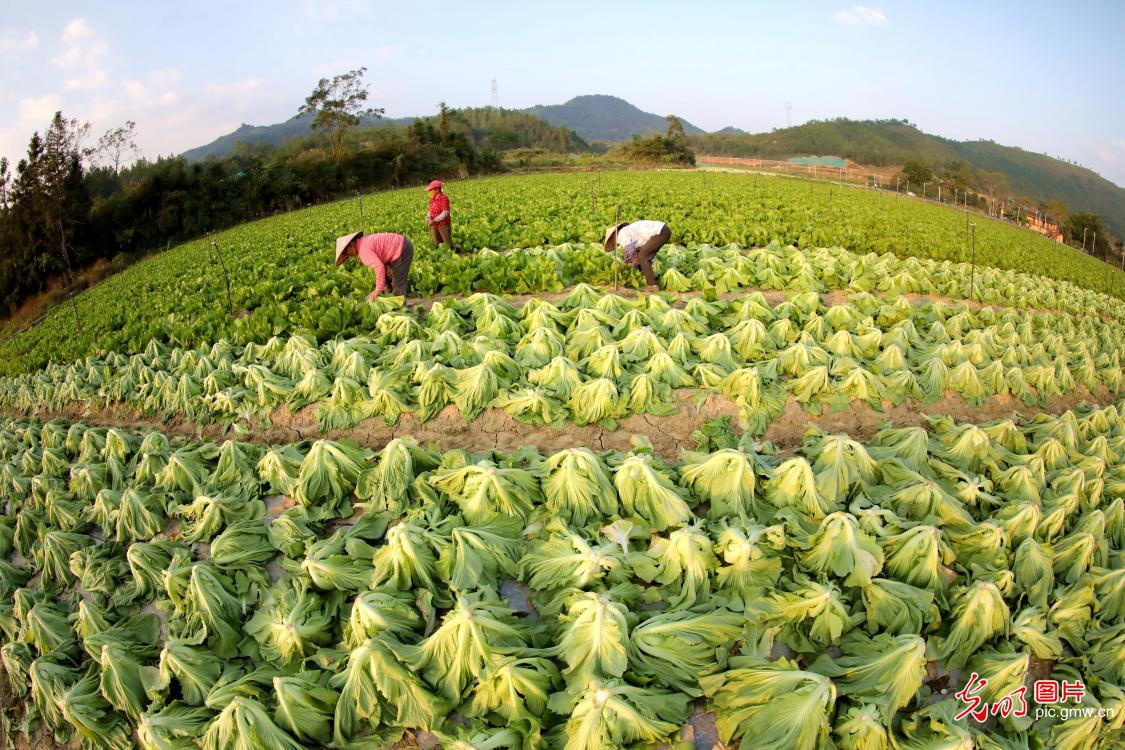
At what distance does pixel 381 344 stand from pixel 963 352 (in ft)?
26.5

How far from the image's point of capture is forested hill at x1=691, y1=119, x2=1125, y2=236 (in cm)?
13062

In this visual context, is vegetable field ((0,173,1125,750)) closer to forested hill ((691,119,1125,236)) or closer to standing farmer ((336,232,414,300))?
standing farmer ((336,232,414,300))

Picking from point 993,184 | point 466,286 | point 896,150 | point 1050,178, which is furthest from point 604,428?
point 1050,178

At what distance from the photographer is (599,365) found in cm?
705

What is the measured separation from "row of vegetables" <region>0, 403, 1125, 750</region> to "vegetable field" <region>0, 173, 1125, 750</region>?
23 mm

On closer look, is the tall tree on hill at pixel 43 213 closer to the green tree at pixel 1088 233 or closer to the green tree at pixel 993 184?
the green tree at pixel 1088 233

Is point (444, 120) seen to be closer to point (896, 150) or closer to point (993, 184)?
point (993, 184)

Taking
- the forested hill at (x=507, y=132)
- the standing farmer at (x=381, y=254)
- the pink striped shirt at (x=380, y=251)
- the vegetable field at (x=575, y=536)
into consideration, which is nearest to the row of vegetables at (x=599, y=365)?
the vegetable field at (x=575, y=536)

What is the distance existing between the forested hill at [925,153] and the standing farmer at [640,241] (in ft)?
403

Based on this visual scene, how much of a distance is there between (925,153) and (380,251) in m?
164

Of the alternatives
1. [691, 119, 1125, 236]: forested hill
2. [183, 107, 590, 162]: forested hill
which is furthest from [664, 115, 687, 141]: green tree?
[691, 119, 1125, 236]: forested hill

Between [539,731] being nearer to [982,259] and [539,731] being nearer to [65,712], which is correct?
[65,712]

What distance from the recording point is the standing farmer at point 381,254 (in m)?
9.78

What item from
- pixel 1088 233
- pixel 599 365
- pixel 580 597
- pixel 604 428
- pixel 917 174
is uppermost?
pixel 917 174
